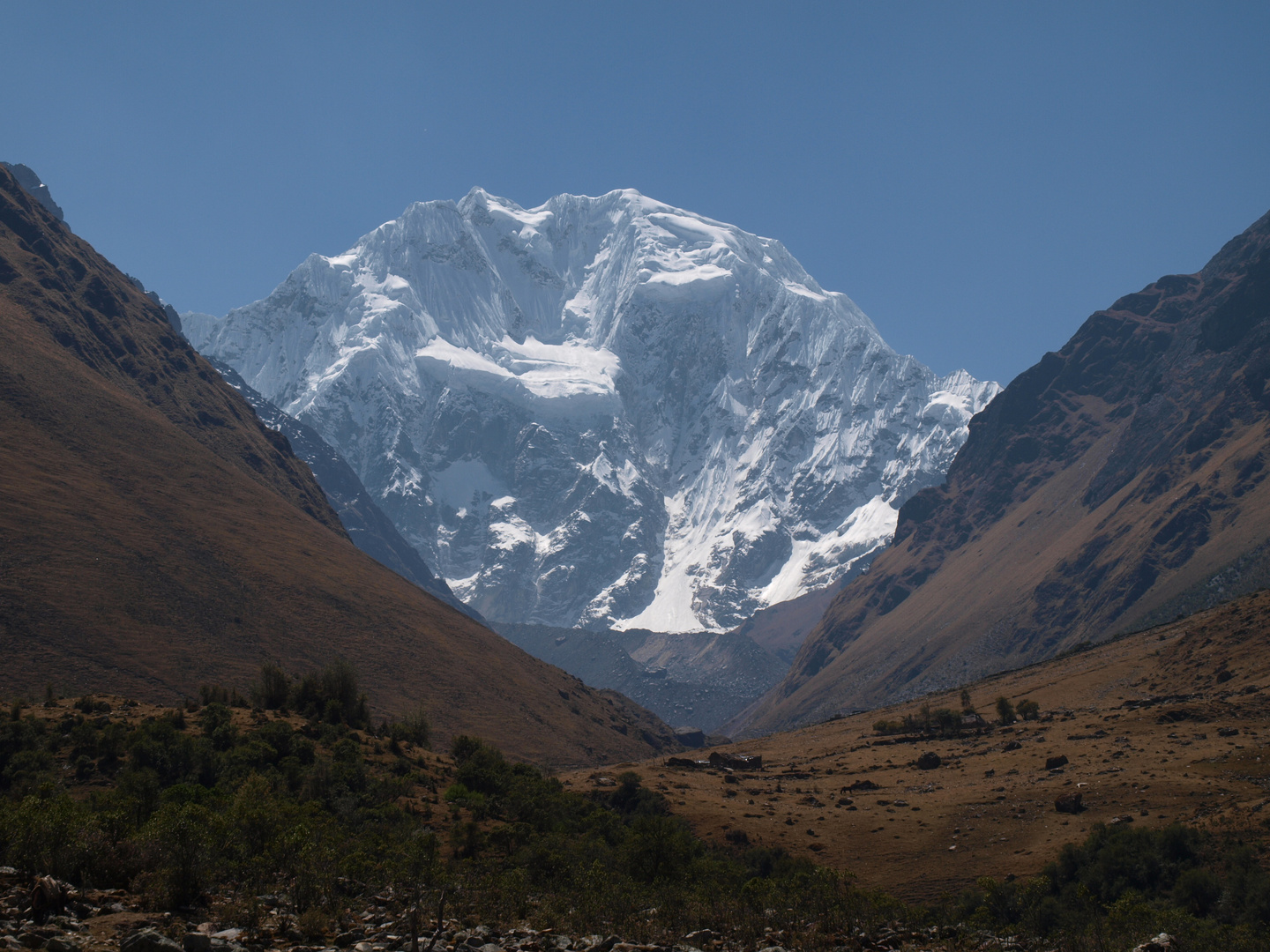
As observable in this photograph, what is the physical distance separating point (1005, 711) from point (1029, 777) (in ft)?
120

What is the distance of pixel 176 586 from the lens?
415ft

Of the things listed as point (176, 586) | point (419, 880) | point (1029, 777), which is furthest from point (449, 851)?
point (176, 586)

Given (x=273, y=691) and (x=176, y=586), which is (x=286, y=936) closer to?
(x=273, y=691)

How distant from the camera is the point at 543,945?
1094 inches

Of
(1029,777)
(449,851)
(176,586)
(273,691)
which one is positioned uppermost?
(176,586)

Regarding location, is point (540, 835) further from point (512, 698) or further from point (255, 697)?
point (512, 698)

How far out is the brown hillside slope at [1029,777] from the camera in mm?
59375

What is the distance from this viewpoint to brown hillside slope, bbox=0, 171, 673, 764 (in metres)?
110

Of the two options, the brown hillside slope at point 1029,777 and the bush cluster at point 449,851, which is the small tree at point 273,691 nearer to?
the bush cluster at point 449,851

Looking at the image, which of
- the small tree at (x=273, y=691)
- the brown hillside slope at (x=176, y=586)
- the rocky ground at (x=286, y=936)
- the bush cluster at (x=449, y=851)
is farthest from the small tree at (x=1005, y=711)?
the rocky ground at (x=286, y=936)

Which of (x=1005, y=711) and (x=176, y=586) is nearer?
(x=1005, y=711)

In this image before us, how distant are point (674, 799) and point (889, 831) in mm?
17271

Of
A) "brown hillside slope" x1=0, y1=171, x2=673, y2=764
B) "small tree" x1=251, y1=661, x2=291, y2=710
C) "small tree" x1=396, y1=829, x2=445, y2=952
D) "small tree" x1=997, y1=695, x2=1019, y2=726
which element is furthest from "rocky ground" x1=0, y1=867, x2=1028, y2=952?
"brown hillside slope" x1=0, y1=171, x2=673, y2=764

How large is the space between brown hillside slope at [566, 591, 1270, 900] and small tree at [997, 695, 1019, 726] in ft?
9.77
